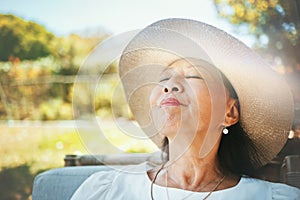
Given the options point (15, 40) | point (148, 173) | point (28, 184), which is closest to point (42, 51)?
point (15, 40)

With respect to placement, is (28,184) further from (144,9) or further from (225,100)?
(225,100)

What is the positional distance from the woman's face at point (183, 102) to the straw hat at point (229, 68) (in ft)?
0.17

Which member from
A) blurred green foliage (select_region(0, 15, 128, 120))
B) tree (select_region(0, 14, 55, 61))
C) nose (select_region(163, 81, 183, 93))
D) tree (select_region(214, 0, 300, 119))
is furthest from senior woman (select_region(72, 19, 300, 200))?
tree (select_region(0, 14, 55, 61))

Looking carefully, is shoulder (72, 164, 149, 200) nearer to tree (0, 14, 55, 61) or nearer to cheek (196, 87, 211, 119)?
cheek (196, 87, 211, 119)

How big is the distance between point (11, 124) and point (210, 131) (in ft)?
6.31

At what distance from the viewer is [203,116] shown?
42.4 inches

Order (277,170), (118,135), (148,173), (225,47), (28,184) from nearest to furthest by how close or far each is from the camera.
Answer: (225,47)
(148,173)
(277,170)
(118,135)
(28,184)

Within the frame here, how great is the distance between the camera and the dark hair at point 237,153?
1.16m

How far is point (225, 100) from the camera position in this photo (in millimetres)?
1099

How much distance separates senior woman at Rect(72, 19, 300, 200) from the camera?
1.06 metres

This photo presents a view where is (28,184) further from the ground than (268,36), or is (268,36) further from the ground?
(268,36)

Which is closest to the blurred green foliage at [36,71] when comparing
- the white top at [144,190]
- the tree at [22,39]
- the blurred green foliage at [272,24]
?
the tree at [22,39]

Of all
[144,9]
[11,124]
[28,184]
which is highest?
[144,9]

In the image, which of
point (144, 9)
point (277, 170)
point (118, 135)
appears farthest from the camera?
point (144, 9)
